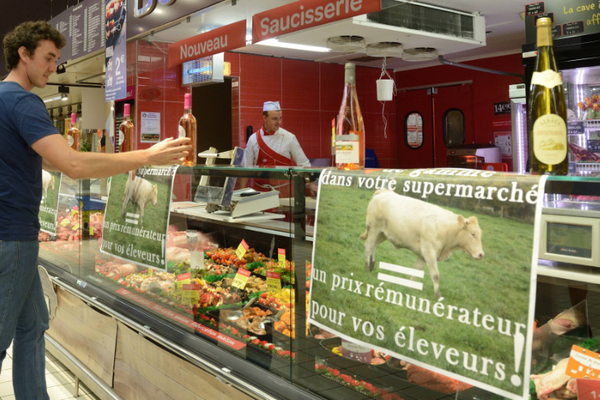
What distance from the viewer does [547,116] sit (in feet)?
3.77

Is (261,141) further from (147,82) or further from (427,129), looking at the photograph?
(427,129)

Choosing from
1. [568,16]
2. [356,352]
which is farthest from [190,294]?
[568,16]

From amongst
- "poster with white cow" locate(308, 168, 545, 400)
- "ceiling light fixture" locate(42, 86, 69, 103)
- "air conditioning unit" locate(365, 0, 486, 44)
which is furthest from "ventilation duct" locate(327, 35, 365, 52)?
"ceiling light fixture" locate(42, 86, 69, 103)

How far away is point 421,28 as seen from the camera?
20.5ft

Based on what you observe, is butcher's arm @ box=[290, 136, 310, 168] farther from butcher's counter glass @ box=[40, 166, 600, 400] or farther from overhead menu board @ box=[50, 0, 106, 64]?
butcher's counter glass @ box=[40, 166, 600, 400]

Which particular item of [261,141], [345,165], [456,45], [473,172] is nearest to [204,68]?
[261,141]

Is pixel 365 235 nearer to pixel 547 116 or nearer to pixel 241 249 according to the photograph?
pixel 547 116

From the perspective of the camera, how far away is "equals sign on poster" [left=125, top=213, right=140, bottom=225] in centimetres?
263

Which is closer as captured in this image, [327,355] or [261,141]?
[327,355]

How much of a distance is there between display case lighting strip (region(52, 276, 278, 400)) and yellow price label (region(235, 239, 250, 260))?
447mm

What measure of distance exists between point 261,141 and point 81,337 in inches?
127

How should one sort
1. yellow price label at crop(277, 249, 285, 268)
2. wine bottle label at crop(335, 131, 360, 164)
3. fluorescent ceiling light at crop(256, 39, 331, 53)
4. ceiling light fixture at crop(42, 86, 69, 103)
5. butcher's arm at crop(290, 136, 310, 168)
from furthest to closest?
1. ceiling light fixture at crop(42, 86, 69, 103)
2. fluorescent ceiling light at crop(256, 39, 331, 53)
3. butcher's arm at crop(290, 136, 310, 168)
4. yellow price label at crop(277, 249, 285, 268)
5. wine bottle label at crop(335, 131, 360, 164)

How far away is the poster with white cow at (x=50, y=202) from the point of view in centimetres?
377

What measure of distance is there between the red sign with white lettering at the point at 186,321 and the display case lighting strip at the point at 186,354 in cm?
10
